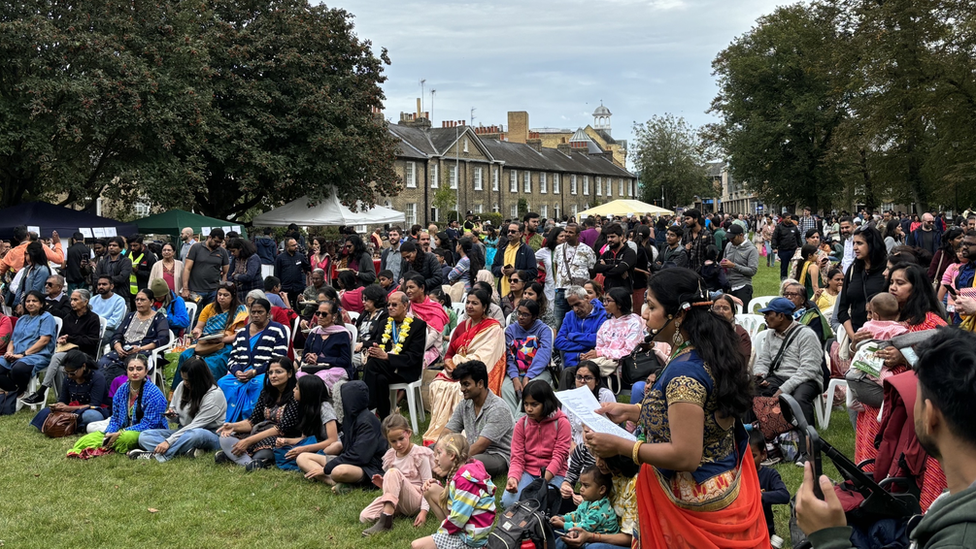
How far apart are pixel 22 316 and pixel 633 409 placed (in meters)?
9.41

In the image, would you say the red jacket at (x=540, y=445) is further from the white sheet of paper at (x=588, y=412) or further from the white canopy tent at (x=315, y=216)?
the white canopy tent at (x=315, y=216)

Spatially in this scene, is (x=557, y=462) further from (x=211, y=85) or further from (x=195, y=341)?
(x=211, y=85)

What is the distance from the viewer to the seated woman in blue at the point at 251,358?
8252 millimetres

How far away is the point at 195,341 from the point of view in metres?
10.1

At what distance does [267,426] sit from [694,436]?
18.0 ft

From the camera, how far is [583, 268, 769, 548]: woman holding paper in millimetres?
3039

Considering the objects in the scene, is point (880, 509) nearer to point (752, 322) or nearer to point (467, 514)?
→ point (467, 514)

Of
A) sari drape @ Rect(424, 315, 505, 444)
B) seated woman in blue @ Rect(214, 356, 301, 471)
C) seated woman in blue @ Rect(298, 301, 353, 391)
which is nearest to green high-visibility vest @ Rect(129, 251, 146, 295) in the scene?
seated woman in blue @ Rect(298, 301, 353, 391)

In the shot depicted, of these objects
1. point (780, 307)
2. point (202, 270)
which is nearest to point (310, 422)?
point (780, 307)

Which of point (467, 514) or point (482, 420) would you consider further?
point (482, 420)

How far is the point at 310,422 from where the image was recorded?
742 cm

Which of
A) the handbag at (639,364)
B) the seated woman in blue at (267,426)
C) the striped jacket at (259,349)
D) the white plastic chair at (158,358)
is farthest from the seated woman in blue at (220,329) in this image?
the handbag at (639,364)

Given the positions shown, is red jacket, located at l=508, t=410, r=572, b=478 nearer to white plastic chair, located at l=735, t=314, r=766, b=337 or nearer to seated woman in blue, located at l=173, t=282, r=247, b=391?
white plastic chair, located at l=735, t=314, r=766, b=337

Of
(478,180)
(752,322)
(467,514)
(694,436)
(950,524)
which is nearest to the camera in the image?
(950,524)
